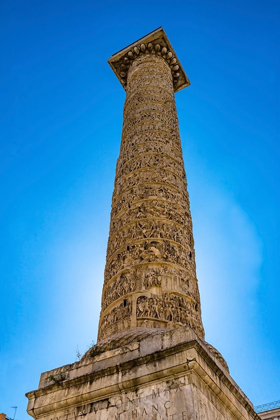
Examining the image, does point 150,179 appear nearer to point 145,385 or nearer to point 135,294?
point 135,294

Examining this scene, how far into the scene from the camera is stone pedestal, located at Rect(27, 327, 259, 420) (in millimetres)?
3043

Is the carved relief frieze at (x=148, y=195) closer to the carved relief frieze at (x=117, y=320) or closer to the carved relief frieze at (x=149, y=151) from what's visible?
the carved relief frieze at (x=149, y=151)

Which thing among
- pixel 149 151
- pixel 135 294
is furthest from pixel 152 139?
pixel 135 294

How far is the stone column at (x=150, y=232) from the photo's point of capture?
438 centimetres

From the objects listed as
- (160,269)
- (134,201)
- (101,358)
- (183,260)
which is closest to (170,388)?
(101,358)

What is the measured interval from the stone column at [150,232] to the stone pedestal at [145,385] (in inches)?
22.3

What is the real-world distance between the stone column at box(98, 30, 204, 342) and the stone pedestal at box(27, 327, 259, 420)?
1.86ft

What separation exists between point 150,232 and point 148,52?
18.8 feet

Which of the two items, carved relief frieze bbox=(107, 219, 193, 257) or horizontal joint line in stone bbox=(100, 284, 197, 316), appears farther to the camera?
carved relief frieze bbox=(107, 219, 193, 257)

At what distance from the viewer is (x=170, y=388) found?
3.08 m

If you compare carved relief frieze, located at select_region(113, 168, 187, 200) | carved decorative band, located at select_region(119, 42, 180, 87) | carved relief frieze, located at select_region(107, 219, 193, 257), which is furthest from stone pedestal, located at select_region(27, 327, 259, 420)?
carved decorative band, located at select_region(119, 42, 180, 87)

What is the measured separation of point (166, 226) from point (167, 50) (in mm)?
5820

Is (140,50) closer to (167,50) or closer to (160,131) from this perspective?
(167,50)

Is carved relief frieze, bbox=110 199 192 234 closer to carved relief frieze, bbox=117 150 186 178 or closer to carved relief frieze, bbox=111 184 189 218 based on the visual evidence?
carved relief frieze, bbox=111 184 189 218
